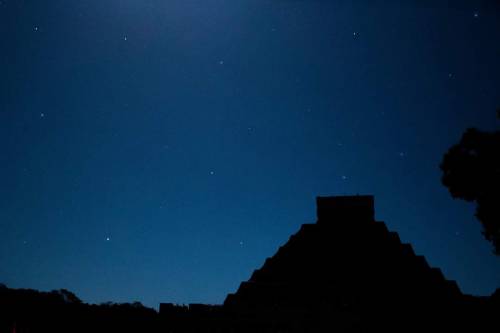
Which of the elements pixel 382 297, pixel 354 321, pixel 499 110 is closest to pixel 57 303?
pixel 354 321

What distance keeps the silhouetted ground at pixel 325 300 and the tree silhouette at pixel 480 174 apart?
450cm

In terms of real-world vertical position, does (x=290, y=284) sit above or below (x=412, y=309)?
above

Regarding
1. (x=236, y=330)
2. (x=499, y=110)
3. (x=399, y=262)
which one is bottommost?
(x=236, y=330)

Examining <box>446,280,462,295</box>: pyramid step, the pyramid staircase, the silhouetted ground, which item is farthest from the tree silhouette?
<box>446,280,462,295</box>: pyramid step

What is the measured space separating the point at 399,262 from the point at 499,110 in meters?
10.9

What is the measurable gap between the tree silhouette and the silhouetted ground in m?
4.50

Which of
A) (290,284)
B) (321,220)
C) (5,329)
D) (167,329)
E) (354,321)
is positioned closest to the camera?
(5,329)

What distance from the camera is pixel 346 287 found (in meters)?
18.6

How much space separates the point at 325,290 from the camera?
18.3 m

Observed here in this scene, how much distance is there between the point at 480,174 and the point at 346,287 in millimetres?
8719

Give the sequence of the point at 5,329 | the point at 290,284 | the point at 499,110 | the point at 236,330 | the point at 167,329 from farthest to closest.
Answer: the point at 290,284 < the point at 236,330 < the point at 167,329 < the point at 499,110 < the point at 5,329

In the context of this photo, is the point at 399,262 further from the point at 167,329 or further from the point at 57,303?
the point at 57,303

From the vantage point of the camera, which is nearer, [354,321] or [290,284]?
[354,321]

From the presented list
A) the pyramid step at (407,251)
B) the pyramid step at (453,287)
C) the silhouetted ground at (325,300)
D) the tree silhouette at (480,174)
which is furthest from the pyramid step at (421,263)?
the tree silhouette at (480,174)
